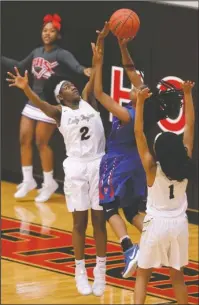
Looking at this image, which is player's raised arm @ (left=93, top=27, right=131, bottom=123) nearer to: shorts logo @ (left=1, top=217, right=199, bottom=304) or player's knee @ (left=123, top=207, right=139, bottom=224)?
player's knee @ (left=123, top=207, right=139, bottom=224)

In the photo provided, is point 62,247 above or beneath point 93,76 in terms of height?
beneath

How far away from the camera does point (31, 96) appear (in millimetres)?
9375

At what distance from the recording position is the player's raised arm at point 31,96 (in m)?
9.26

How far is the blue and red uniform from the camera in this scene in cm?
959

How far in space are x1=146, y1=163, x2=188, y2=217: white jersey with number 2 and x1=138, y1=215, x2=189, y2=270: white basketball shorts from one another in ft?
0.16

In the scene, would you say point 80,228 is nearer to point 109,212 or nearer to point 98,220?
point 98,220

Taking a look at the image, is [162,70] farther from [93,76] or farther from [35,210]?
[93,76]

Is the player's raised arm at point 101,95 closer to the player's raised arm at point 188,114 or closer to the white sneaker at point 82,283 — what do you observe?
the player's raised arm at point 188,114

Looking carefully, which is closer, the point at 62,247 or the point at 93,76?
the point at 93,76

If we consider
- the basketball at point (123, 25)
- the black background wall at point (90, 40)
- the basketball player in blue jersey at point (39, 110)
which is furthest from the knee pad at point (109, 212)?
the basketball player in blue jersey at point (39, 110)

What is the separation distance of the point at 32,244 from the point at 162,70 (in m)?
2.41

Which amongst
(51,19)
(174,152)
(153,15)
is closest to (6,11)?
(51,19)

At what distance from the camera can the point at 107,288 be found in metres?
11.2

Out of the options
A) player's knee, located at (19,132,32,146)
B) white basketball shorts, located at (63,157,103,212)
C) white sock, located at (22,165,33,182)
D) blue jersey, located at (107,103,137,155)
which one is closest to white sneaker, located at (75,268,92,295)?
white basketball shorts, located at (63,157,103,212)
